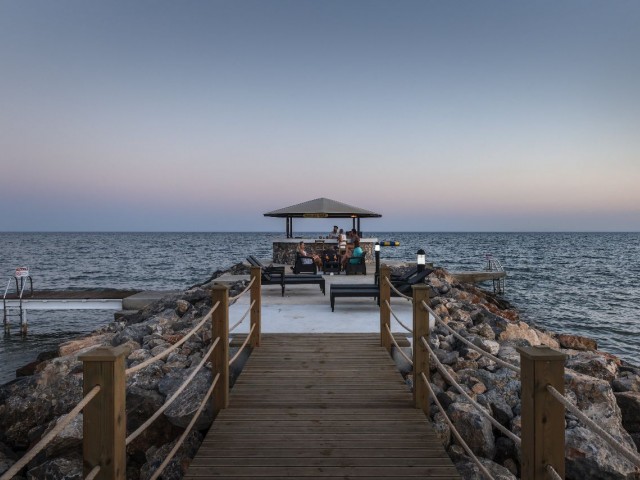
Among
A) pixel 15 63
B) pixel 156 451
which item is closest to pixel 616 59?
pixel 156 451

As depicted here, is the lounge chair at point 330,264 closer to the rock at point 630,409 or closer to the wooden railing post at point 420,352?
the rock at point 630,409

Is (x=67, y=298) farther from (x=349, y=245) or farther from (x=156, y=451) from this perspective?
(x=156, y=451)

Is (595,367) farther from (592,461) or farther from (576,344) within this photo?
(576,344)

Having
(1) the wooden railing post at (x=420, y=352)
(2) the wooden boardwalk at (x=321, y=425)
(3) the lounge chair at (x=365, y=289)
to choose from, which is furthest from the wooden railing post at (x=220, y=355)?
(3) the lounge chair at (x=365, y=289)

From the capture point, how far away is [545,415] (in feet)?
5.84

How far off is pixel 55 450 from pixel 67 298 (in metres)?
12.3

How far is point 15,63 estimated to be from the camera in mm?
17875

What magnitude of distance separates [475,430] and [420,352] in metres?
0.91

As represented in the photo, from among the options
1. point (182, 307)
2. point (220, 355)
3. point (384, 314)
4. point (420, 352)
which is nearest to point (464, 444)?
point (420, 352)

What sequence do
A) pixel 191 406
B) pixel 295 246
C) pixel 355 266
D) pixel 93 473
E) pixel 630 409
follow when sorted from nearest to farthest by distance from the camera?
pixel 93 473, pixel 191 406, pixel 630 409, pixel 355 266, pixel 295 246

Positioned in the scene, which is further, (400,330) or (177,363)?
(400,330)

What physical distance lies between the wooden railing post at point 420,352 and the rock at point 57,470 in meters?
3.36

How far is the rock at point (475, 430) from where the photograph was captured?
12.9 feet

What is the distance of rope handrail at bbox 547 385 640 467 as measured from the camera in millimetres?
1263
